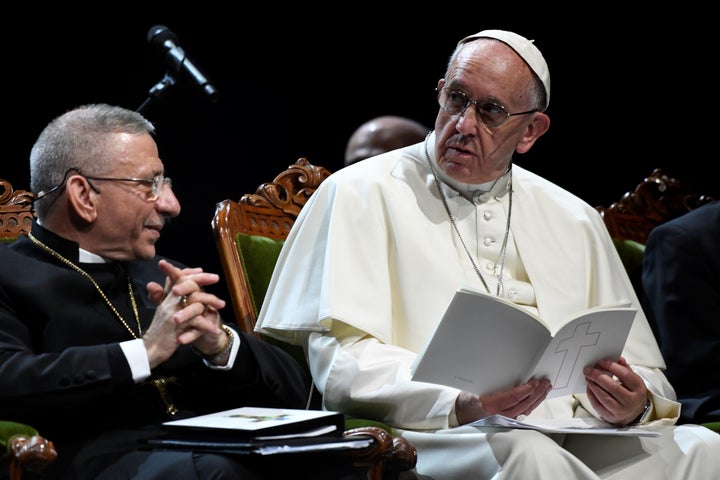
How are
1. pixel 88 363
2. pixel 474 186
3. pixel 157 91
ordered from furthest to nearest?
pixel 157 91
pixel 474 186
pixel 88 363

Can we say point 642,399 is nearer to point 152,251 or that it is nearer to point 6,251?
point 152,251

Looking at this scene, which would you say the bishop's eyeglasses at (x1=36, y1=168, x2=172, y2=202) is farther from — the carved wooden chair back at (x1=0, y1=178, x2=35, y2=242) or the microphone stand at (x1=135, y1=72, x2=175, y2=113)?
the microphone stand at (x1=135, y1=72, x2=175, y2=113)

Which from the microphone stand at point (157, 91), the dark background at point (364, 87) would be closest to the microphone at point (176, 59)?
the microphone stand at point (157, 91)

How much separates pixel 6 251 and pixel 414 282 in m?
1.21

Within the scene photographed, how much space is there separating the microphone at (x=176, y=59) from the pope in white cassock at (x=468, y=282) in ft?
3.23

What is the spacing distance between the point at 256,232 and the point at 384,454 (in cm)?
141

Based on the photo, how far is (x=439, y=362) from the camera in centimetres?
253

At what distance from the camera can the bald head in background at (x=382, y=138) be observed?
4871 mm

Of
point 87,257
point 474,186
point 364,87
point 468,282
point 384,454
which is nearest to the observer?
point 384,454

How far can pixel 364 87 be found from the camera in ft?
19.6

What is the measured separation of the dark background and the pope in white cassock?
2.07 metres

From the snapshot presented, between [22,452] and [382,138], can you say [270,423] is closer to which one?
[22,452]

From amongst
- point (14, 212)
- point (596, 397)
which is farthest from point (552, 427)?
point (14, 212)

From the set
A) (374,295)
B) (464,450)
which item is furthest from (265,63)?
(464,450)
